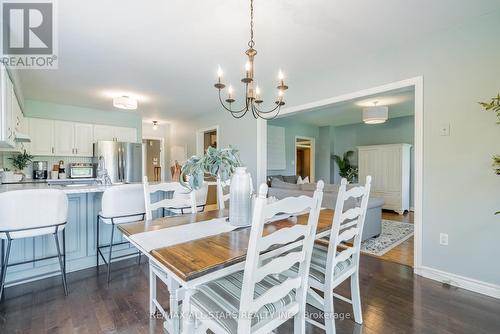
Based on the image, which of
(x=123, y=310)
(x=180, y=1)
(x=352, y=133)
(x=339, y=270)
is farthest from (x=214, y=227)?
(x=352, y=133)

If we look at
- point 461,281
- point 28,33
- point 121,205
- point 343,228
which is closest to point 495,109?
point 461,281

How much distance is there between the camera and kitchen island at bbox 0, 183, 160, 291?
7.38 feet

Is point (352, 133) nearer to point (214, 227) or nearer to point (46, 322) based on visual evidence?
point (214, 227)

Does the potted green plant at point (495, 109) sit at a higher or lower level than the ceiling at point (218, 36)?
lower

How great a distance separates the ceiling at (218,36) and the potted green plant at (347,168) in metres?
4.11

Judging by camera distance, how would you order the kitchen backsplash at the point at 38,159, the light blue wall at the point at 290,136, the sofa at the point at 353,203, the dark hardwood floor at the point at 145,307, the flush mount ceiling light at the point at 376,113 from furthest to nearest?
1. the light blue wall at the point at 290,136
2. the flush mount ceiling light at the point at 376,113
3. the kitchen backsplash at the point at 38,159
4. the sofa at the point at 353,203
5. the dark hardwood floor at the point at 145,307

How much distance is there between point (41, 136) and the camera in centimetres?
479

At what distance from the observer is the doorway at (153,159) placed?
293 inches

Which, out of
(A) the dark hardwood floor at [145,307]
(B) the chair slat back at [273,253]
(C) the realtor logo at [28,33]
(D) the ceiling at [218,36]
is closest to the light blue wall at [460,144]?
(D) the ceiling at [218,36]

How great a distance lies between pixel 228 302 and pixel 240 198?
64 cm

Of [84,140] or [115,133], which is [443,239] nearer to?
[115,133]

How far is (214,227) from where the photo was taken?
5.12 ft

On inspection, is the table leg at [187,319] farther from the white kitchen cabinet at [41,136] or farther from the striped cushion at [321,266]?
the white kitchen cabinet at [41,136]

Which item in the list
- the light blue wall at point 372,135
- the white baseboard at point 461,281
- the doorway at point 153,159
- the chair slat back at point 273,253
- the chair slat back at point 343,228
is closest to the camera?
the chair slat back at point 273,253
